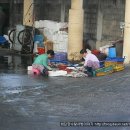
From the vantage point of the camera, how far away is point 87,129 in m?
9.95

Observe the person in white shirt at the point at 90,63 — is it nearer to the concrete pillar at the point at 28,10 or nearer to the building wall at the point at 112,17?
the building wall at the point at 112,17

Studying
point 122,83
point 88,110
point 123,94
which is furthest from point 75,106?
point 122,83

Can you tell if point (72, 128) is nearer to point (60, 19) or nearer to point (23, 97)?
point (23, 97)

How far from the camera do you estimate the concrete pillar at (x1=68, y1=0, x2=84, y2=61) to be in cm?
2230

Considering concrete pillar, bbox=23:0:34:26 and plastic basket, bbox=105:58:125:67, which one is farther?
concrete pillar, bbox=23:0:34:26

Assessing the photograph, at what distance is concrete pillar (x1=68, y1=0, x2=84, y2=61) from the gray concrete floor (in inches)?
169

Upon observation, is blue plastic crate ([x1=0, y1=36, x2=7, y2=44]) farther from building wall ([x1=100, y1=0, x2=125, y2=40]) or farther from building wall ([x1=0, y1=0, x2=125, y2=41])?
building wall ([x1=100, y1=0, x2=125, y2=40])

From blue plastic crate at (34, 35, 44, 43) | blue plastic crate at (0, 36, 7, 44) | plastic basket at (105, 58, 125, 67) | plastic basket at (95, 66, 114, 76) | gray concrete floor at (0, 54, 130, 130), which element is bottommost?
gray concrete floor at (0, 54, 130, 130)

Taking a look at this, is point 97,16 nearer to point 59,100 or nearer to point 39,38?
point 39,38

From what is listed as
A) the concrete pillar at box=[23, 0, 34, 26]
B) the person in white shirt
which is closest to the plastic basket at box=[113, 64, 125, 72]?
the person in white shirt

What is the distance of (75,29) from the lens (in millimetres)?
22406

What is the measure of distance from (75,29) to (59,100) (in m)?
9.40

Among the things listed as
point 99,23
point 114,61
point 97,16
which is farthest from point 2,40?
point 114,61

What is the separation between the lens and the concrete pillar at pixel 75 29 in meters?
22.3
